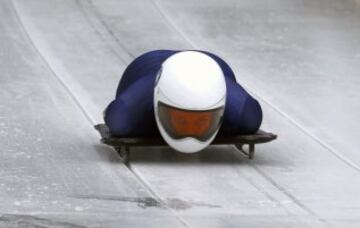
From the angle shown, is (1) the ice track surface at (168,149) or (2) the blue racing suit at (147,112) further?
(2) the blue racing suit at (147,112)

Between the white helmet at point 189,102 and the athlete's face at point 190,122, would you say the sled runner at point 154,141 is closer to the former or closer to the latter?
the white helmet at point 189,102

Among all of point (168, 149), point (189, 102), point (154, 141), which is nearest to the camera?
point (189, 102)

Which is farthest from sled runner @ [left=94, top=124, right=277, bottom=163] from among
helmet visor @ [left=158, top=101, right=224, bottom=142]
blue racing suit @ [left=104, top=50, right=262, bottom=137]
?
helmet visor @ [left=158, top=101, right=224, bottom=142]

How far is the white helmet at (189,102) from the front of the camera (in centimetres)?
629

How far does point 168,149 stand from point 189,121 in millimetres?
620

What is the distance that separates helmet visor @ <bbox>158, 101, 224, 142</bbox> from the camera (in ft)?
20.7

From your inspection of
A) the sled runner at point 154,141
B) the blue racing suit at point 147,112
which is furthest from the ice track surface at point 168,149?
the blue racing suit at point 147,112

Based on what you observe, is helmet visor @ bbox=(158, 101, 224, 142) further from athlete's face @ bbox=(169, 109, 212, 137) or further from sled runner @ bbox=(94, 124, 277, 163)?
sled runner @ bbox=(94, 124, 277, 163)

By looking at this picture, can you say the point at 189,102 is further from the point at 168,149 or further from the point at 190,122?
the point at 168,149

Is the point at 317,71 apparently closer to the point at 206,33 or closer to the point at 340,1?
the point at 206,33

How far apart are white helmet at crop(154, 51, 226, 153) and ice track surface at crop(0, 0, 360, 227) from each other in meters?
0.22

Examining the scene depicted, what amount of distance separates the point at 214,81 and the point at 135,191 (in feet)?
2.59

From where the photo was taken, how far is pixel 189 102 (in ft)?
20.6

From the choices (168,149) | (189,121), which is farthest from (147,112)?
(168,149)
